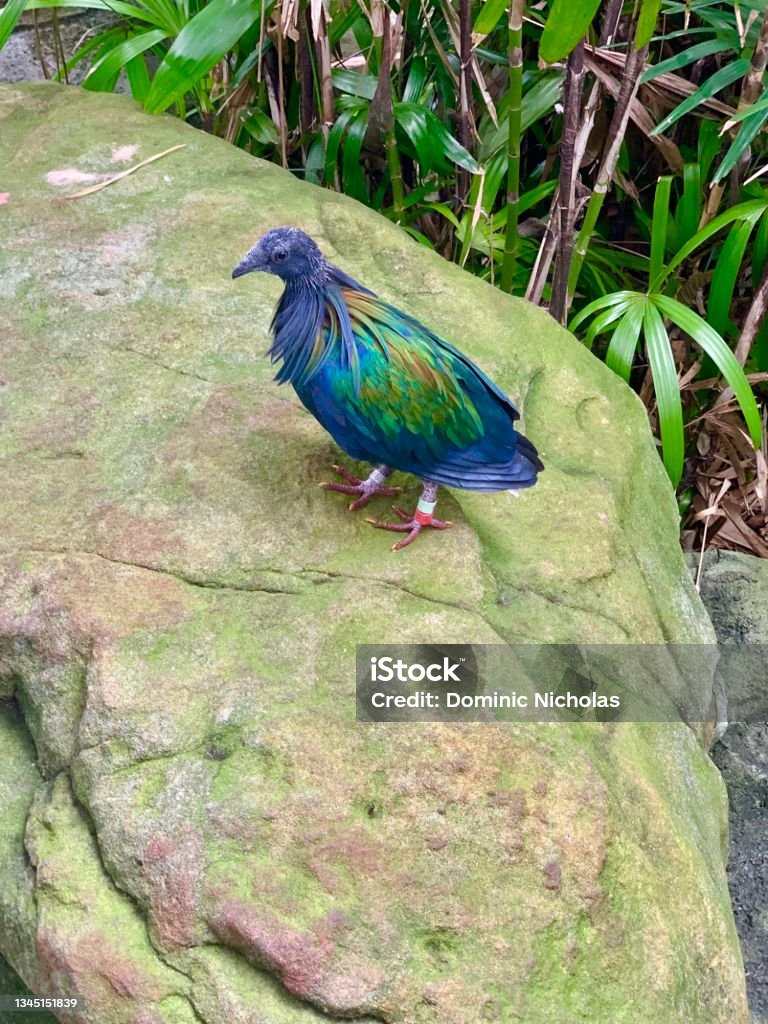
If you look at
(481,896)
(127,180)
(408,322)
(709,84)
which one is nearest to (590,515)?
(408,322)

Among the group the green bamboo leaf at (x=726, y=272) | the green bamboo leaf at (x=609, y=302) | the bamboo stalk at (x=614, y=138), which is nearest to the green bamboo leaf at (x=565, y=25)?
the bamboo stalk at (x=614, y=138)

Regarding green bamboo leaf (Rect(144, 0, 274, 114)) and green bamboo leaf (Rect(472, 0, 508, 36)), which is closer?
green bamboo leaf (Rect(472, 0, 508, 36))

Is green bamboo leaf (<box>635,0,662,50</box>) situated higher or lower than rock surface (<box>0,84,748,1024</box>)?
higher

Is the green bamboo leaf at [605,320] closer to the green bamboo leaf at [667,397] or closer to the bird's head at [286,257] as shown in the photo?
the green bamboo leaf at [667,397]

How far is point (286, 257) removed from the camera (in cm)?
257

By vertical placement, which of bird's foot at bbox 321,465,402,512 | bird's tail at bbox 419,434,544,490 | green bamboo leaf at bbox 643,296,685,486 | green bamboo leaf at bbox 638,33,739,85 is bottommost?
green bamboo leaf at bbox 643,296,685,486

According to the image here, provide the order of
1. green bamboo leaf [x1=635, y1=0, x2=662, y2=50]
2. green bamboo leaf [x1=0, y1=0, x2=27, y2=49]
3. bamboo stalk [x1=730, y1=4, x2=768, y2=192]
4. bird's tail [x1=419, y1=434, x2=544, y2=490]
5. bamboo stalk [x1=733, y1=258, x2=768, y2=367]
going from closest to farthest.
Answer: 1. bird's tail [x1=419, y1=434, x2=544, y2=490]
2. green bamboo leaf [x1=635, y1=0, x2=662, y2=50]
3. bamboo stalk [x1=730, y1=4, x2=768, y2=192]
4. green bamboo leaf [x1=0, y1=0, x2=27, y2=49]
5. bamboo stalk [x1=733, y1=258, x2=768, y2=367]

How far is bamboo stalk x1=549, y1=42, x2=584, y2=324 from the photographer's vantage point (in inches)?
141

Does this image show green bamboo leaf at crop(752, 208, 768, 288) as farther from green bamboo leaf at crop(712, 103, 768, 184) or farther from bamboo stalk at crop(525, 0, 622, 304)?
bamboo stalk at crop(525, 0, 622, 304)

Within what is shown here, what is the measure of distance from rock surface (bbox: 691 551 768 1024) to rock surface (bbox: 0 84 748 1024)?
Answer: 50 cm

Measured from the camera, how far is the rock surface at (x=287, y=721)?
2123 mm

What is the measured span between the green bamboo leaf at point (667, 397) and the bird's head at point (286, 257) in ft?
5.41

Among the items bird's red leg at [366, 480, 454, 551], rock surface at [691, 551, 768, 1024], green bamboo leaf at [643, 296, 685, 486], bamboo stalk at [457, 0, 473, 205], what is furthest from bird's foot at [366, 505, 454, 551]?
bamboo stalk at [457, 0, 473, 205]

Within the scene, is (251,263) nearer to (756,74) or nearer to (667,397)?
(667,397)
